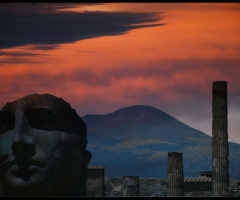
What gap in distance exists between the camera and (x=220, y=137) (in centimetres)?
2656

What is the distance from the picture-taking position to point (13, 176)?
1362 cm

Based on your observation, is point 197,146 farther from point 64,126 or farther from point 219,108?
point 64,126

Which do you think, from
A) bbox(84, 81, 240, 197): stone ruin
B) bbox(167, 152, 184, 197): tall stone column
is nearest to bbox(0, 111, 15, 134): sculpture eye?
bbox(84, 81, 240, 197): stone ruin

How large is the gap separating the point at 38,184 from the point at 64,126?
3.85ft

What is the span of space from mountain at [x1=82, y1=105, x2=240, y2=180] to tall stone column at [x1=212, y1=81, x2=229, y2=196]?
2454 inches

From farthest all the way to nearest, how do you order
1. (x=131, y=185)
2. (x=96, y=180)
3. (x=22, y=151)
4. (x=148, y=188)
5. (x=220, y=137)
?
(x=148, y=188)
(x=96, y=180)
(x=131, y=185)
(x=220, y=137)
(x=22, y=151)

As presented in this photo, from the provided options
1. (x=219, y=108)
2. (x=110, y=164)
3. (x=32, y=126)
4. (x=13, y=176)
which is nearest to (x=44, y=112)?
(x=32, y=126)

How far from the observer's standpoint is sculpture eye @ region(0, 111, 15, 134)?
13.9m

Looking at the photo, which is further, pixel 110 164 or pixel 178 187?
pixel 110 164

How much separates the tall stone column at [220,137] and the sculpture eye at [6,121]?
44.2ft

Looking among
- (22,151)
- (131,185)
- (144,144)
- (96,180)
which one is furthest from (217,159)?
(144,144)

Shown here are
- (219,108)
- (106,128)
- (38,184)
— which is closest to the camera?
(38,184)

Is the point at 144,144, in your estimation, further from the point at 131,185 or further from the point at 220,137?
the point at 220,137

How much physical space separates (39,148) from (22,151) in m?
0.30
